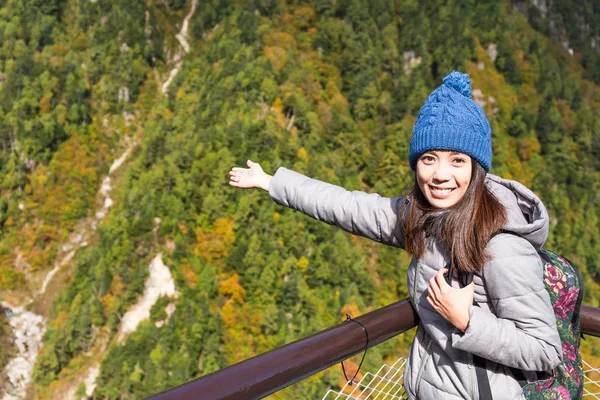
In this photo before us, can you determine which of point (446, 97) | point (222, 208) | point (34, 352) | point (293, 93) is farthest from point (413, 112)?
point (446, 97)

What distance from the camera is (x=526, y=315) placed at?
6.56 ft

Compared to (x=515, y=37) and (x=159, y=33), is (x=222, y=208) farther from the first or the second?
(x=515, y=37)

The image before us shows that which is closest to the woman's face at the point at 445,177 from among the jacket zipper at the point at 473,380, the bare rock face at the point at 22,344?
the jacket zipper at the point at 473,380

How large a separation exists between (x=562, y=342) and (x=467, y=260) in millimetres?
639

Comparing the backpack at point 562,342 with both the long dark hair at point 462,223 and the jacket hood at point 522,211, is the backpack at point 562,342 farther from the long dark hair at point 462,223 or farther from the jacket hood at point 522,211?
the long dark hair at point 462,223

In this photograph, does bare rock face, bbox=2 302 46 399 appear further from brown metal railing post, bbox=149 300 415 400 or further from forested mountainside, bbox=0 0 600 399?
brown metal railing post, bbox=149 300 415 400

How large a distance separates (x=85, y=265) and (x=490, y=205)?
67.1m

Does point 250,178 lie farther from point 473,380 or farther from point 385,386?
point 473,380

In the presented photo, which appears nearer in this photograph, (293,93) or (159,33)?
(293,93)

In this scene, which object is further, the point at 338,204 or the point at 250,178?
the point at 250,178

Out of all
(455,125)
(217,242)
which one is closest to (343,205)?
(455,125)

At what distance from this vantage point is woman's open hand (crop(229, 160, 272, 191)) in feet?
9.69

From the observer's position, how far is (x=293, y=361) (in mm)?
2174

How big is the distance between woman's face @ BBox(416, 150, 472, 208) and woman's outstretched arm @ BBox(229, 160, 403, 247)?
335 millimetres
